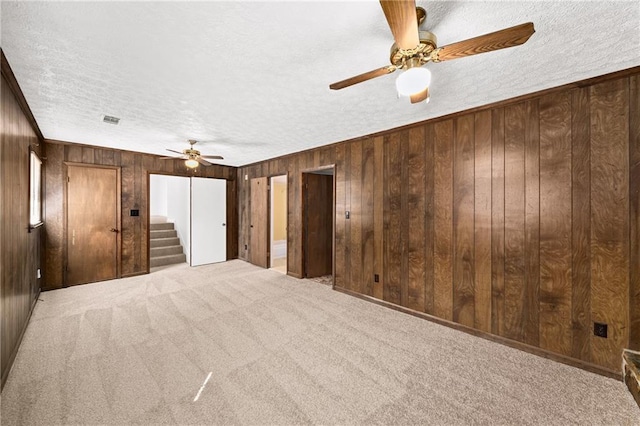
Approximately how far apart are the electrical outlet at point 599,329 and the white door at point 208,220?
627 centimetres

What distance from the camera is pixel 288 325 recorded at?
284 centimetres

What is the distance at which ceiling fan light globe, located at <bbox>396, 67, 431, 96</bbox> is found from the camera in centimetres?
137

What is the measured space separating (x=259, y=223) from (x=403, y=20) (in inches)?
199

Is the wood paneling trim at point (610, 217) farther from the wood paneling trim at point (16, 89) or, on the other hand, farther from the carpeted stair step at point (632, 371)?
the wood paneling trim at point (16, 89)

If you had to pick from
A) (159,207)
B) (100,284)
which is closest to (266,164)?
(100,284)

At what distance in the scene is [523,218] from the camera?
2.42 meters

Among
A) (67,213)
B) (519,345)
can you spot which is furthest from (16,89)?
(519,345)

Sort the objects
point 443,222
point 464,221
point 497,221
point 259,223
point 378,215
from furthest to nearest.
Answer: point 259,223, point 378,215, point 443,222, point 464,221, point 497,221

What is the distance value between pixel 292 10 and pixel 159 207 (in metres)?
8.33

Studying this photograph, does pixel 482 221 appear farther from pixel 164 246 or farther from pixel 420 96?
pixel 164 246

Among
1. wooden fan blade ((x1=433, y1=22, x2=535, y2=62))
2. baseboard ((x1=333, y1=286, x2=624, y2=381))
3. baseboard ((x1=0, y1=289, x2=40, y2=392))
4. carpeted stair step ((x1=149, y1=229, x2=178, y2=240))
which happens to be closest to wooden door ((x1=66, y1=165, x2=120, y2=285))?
baseboard ((x1=0, y1=289, x2=40, y2=392))

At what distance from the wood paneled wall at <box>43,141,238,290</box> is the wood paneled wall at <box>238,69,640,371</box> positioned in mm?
4313

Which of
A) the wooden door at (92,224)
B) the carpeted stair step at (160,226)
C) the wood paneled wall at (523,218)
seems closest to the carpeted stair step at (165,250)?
the carpeted stair step at (160,226)

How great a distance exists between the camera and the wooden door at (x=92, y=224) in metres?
4.27
